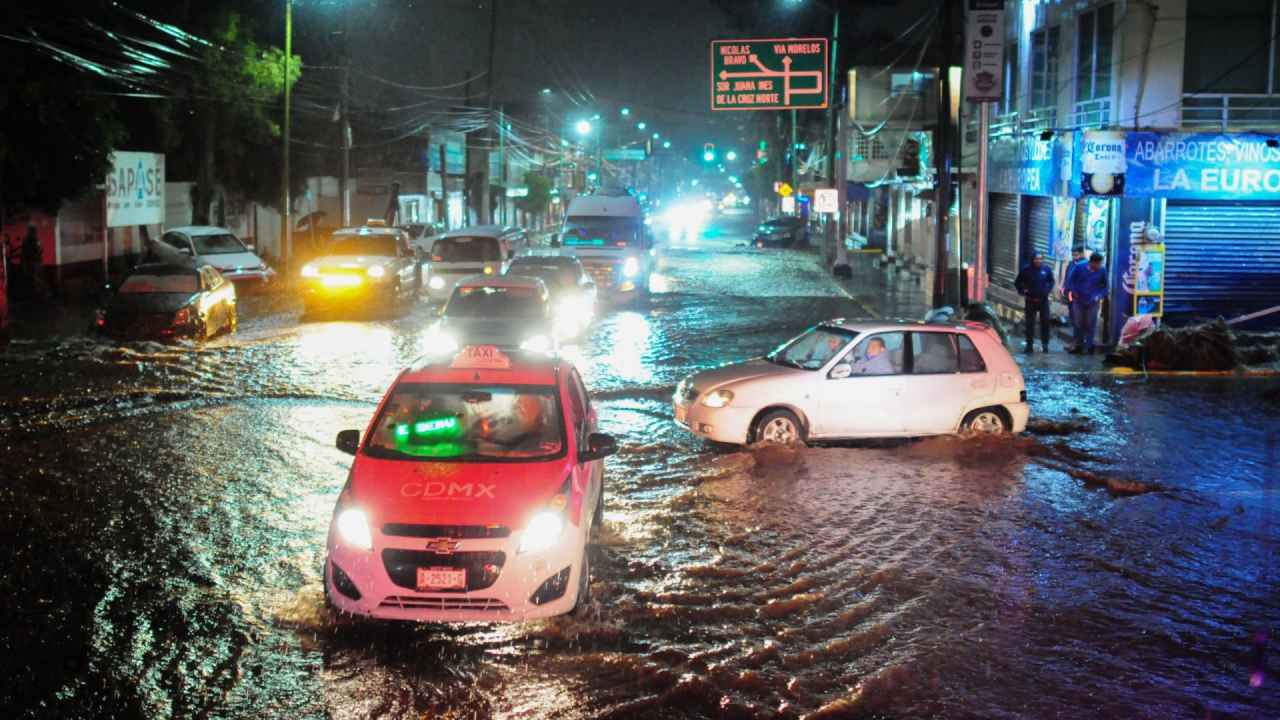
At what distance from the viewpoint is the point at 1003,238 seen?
31.6m

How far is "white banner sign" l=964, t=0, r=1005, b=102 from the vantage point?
69.7 feet

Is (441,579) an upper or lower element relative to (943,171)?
lower

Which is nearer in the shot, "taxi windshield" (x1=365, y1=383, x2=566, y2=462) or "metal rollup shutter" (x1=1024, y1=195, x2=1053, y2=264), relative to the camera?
"taxi windshield" (x1=365, y1=383, x2=566, y2=462)

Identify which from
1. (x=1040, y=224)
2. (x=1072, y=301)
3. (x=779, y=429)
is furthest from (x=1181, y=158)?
(x=779, y=429)

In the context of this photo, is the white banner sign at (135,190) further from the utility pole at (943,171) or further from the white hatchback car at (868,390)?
the white hatchback car at (868,390)

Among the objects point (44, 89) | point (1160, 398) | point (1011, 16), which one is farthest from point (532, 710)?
point (1011, 16)

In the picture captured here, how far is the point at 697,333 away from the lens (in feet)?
80.4

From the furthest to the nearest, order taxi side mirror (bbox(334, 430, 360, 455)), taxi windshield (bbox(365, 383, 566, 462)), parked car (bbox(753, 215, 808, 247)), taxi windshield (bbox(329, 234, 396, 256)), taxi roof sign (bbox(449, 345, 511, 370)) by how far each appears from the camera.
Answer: parked car (bbox(753, 215, 808, 247)) < taxi windshield (bbox(329, 234, 396, 256)) < taxi roof sign (bbox(449, 345, 511, 370)) < taxi side mirror (bbox(334, 430, 360, 455)) < taxi windshield (bbox(365, 383, 566, 462))

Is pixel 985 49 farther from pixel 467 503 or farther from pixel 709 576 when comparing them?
pixel 467 503

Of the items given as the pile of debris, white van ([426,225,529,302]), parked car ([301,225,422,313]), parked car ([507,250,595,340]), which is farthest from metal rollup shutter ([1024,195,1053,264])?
parked car ([301,225,422,313])

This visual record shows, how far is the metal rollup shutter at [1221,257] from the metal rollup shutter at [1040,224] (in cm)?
474

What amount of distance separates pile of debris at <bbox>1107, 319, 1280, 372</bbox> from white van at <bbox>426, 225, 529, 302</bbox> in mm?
13940

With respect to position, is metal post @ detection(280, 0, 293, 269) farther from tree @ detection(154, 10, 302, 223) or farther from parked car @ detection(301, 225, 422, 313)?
parked car @ detection(301, 225, 422, 313)

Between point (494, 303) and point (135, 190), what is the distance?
18660mm
